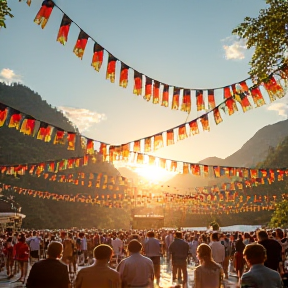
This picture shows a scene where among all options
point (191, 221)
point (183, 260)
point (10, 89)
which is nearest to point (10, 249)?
point (183, 260)

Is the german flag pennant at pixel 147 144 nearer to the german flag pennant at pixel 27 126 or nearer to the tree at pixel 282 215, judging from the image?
the german flag pennant at pixel 27 126

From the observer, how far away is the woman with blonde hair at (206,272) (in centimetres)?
593

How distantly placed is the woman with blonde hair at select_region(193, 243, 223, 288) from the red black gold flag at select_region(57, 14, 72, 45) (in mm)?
6504

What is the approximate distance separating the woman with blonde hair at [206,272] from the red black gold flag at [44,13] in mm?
6365

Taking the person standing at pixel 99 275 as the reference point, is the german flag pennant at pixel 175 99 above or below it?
above

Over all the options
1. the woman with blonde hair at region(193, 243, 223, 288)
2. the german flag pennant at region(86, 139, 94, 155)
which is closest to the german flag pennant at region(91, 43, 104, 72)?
the woman with blonde hair at region(193, 243, 223, 288)

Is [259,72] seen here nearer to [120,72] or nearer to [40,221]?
[120,72]

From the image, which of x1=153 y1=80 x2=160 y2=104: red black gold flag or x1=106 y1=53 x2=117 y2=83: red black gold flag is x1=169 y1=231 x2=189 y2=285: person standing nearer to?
x1=153 y1=80 x2=160 y2=104: red black gold flag

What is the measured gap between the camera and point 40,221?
76.3m

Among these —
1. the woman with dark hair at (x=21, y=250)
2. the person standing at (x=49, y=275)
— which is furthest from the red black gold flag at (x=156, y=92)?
the person standing at (x=49, y=275)

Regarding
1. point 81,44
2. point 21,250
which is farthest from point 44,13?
point 21,250

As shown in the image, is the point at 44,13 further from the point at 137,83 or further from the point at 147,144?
the point at 147,144

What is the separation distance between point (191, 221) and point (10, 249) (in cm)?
7132

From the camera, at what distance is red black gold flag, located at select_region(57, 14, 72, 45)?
33.0 ft
